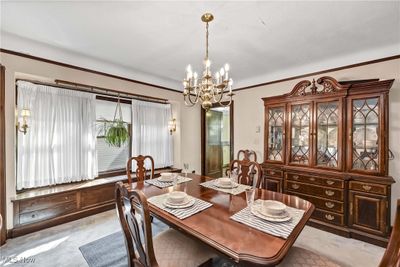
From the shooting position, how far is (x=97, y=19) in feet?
6.32

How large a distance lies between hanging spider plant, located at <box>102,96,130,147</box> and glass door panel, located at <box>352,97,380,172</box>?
3.59 metres

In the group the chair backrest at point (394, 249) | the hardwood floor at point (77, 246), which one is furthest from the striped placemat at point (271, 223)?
the hardwood floor at point (77, 246)

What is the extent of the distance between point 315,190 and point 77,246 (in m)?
3.18

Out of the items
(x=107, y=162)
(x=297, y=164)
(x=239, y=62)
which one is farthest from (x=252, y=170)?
(x=107, y=162)

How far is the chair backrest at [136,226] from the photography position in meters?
1.06

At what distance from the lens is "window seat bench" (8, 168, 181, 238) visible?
7.67ft

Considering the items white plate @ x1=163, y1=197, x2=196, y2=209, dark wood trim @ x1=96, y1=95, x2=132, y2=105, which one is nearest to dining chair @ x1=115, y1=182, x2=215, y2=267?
white plate @ x1=163, y1=197, x2=196, y2=209

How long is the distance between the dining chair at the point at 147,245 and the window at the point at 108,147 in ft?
7.80

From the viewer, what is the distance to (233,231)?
1161 millimetres

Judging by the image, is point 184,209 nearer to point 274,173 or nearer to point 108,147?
point 274,173

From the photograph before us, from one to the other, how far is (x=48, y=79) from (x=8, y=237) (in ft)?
6.86

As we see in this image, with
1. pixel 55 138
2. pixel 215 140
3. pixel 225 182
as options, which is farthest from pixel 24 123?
pixel 215 140

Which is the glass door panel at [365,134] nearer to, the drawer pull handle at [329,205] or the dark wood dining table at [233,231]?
the drawer pull handle at [329,205]

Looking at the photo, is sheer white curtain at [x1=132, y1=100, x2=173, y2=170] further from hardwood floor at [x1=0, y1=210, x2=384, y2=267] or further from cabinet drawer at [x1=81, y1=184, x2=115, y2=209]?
hardwood floor at [x1=0, y1=210, x2=384, y2=267]
